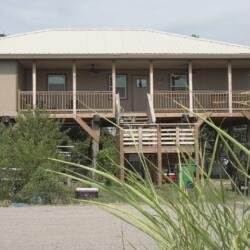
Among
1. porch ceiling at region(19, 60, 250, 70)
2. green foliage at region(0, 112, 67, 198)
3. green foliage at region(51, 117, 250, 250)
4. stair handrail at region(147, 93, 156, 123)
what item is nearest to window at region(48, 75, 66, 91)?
porch ceiling at region(19, 60, 250, 70)

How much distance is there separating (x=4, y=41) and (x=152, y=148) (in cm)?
1200

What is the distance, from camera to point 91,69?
3017 cm

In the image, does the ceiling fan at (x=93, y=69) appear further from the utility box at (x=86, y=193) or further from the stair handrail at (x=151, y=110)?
the utility box at (x=86, y=193)

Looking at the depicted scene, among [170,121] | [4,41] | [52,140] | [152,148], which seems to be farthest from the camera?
[4,41]

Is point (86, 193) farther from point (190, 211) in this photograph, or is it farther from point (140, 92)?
point (190, 211)

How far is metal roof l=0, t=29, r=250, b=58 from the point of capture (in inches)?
1111

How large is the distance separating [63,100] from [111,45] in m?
4.69

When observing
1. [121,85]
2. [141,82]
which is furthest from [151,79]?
[121,85]

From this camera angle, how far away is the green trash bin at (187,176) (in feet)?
7.42

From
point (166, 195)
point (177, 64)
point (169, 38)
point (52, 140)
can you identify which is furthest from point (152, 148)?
point (166, 195)

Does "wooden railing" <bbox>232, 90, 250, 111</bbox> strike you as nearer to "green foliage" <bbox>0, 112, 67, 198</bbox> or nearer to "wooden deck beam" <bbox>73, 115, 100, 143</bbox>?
"green foliage" <bbox>0, 112, 67, 198</bbox>

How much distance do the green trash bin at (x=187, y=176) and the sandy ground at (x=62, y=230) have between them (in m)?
5.78

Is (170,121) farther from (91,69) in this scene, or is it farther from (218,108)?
(91,69)

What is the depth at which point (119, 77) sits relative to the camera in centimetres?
3097
